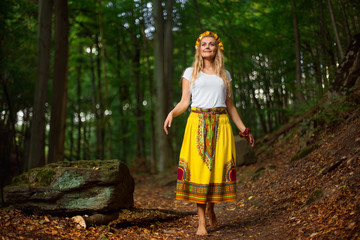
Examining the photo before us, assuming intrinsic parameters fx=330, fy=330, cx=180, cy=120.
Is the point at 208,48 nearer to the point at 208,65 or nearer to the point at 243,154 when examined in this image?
the point at 208,65

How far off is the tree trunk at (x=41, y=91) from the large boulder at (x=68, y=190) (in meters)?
3.33

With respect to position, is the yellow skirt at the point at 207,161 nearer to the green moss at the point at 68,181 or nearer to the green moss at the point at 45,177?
the green moss at the point at 68,181

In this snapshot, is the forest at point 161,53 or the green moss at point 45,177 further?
the forest at point 161,53

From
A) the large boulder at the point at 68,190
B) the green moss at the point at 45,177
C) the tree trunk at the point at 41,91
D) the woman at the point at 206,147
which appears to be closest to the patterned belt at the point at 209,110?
the woman at the point at 206,147

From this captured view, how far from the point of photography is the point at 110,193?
425 centimetres

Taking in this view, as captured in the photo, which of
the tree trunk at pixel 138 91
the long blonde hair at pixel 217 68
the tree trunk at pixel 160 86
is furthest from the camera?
the tree trunk at pixel 138 91

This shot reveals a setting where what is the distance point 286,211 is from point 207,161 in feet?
4.80

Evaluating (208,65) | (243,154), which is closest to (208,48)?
(208,65)

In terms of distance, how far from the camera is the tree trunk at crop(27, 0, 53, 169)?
7.55 meters

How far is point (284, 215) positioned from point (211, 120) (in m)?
1.68

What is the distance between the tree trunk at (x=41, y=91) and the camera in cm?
755

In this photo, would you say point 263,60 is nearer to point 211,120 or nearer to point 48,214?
point 211,120

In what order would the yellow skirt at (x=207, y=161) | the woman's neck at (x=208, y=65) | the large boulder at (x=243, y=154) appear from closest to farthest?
the yellow skirt at (x=207, y=161), the woman's neck at (x=208, y=65), the large boulder at (x=243, y=154)

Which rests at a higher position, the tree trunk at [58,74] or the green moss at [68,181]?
the tree trunk at [58,74]
